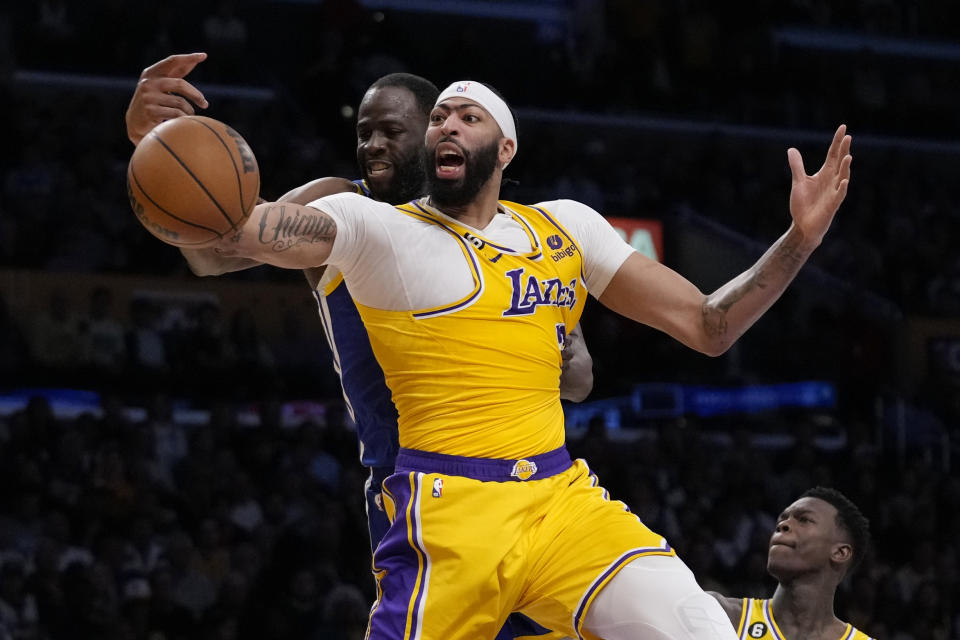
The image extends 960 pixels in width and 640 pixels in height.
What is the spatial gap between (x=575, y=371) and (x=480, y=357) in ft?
3.01

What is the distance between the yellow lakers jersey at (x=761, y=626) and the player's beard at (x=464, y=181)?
2662mm

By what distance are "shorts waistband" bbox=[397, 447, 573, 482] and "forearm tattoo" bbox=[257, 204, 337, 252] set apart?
0.76 meters

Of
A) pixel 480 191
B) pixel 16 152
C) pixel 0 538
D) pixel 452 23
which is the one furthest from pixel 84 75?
pixel 480 191

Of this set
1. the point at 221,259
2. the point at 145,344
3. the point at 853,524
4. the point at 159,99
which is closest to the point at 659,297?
the point at 221,259

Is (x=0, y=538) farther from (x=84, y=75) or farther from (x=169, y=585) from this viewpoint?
(x=84, y=75)

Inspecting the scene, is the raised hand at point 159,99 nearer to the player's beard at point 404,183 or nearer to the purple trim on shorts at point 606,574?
the player's beard at point 404,183

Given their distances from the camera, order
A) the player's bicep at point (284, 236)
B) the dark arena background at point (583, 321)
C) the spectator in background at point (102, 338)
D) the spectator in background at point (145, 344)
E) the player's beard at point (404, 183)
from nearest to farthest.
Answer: the player's bicep at point (284, 236), the player's beard at point (404, 183), the dark arena background at point (583, 321), the spectator in background at point (102, 338), the spectator in background at point (145, 344)

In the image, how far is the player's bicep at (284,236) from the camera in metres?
3.94

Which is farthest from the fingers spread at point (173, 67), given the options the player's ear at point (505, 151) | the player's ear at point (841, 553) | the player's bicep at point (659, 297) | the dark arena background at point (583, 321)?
the dark arena background at point (583, 321)

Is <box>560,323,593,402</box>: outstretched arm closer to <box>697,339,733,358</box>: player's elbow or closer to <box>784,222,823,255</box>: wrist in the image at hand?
<box>697,339,733,358</box>: player's elbow

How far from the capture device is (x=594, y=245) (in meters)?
4.71

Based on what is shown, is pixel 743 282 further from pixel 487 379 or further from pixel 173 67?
pixel 173 67

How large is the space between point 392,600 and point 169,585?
525cm

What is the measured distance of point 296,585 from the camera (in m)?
9.40
